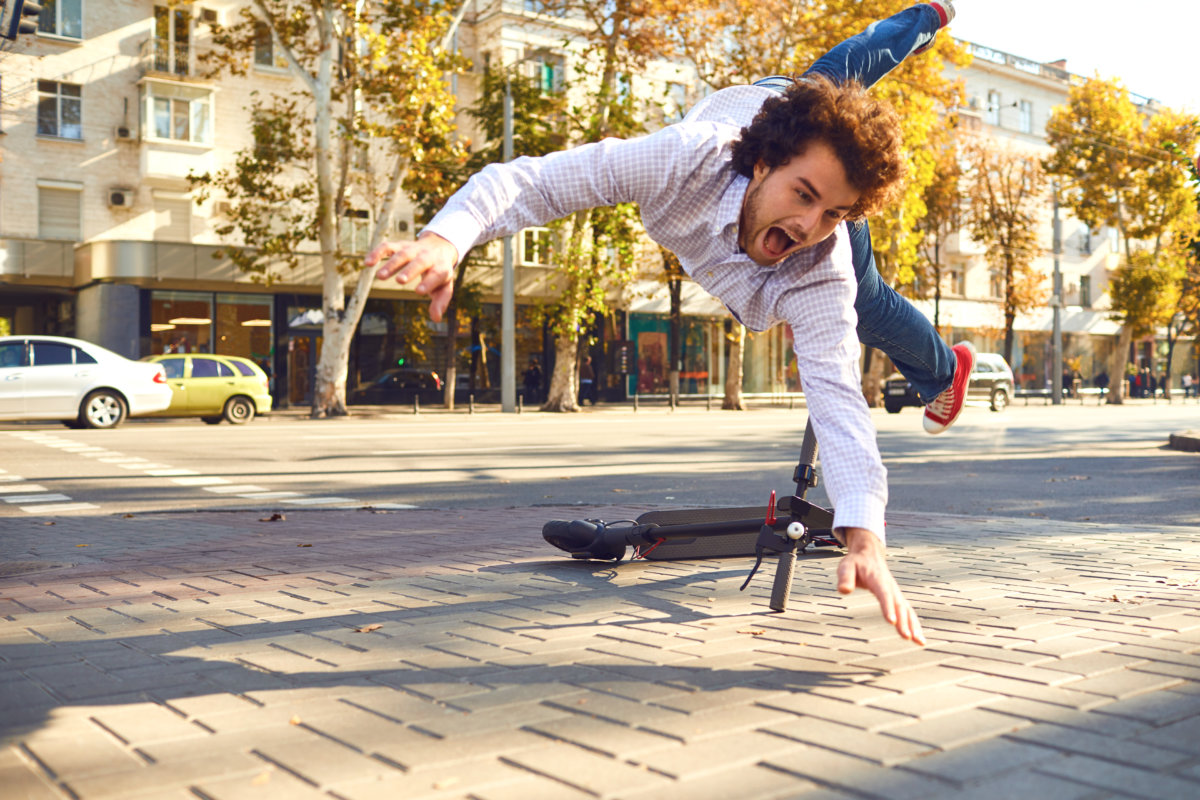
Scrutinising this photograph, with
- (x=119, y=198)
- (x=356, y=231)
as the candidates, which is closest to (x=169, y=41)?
(x=119, y=198)

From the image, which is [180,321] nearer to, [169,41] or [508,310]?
[169,41]

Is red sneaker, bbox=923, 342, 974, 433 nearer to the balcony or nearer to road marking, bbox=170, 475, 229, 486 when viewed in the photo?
road marking, bbox=170, 475, 229, 486

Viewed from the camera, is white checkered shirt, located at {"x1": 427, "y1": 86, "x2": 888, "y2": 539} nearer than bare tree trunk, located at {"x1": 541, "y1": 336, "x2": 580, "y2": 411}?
Yes

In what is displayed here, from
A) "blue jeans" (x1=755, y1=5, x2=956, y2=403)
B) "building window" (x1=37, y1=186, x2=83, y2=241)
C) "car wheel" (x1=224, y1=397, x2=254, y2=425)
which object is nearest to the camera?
"blue jeans" (x1=755, y1=5, x2=956, y2=403)

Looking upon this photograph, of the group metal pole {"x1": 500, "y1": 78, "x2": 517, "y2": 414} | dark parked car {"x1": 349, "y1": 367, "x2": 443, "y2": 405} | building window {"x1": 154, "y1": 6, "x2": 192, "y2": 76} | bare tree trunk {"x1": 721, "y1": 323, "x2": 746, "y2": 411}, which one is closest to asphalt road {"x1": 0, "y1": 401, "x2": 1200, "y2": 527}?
metal pole {"x1": 500, "y1": 78, "x2": 517, "y2": 414}

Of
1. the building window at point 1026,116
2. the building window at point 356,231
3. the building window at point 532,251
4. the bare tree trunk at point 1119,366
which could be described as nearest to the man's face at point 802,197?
the building window at point 356,231

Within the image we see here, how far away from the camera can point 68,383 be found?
18047 mm

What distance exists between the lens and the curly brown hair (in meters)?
3.08

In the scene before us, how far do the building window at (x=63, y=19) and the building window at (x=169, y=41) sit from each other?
77.1 inches

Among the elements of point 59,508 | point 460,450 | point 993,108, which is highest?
point 993,108

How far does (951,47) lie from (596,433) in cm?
1817

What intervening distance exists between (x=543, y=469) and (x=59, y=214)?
2326 cm

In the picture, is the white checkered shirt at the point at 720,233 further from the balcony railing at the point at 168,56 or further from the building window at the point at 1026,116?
the building window at the point at 1026,116

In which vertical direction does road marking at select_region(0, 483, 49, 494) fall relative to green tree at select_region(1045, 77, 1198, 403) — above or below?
below
